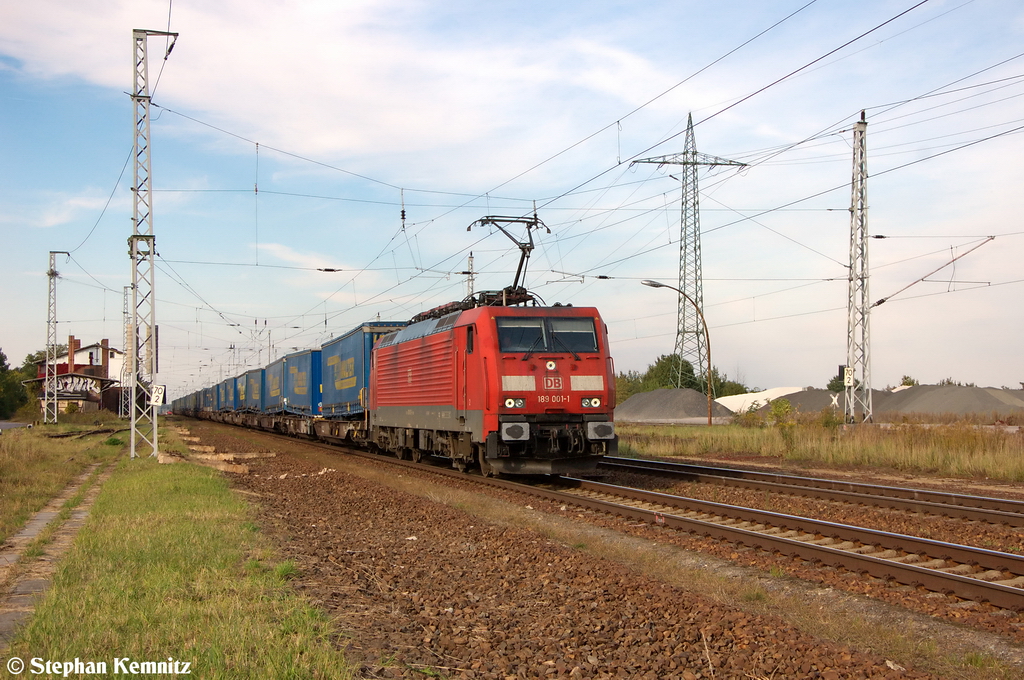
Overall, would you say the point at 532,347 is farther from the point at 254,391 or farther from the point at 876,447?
the point at 254,391

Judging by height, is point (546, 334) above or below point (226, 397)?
above

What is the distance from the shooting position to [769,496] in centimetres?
1331

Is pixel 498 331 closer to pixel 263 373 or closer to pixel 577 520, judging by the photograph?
pixel 577 520

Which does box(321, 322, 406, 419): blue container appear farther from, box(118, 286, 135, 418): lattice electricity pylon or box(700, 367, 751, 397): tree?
box(700, 367, 751, 397): tree

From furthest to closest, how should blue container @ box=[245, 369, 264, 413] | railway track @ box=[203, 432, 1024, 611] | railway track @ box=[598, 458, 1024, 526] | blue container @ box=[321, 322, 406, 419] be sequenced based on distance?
blue container @ box=[245, 369, 264, 413], blue container @ box=[321, 322, 406, 419], railway track @ box=[598, 458, 1024, 526], railway track @ box=[203, 432, 1024, 611]

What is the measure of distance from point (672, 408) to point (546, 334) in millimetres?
37224

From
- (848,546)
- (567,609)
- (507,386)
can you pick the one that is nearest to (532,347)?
(507,386)

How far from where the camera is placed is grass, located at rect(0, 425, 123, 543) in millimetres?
12727

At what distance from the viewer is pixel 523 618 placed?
6434mm

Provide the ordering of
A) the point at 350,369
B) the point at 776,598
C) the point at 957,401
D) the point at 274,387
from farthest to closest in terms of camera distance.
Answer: the point at 957,401
the point at 274,387
the point at 350,369
the point at 776,598

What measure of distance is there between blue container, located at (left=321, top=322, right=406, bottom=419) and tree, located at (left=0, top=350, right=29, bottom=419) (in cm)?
5294

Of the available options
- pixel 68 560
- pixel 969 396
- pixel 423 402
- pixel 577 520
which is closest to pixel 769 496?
pixel 577 520

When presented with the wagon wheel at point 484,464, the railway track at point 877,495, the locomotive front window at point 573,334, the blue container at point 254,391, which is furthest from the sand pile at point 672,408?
→ the locomotive front window at point 573,334

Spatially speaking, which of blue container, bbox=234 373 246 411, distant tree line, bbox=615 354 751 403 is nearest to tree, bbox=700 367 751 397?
distant tree line, bbox=615 354 751 403
